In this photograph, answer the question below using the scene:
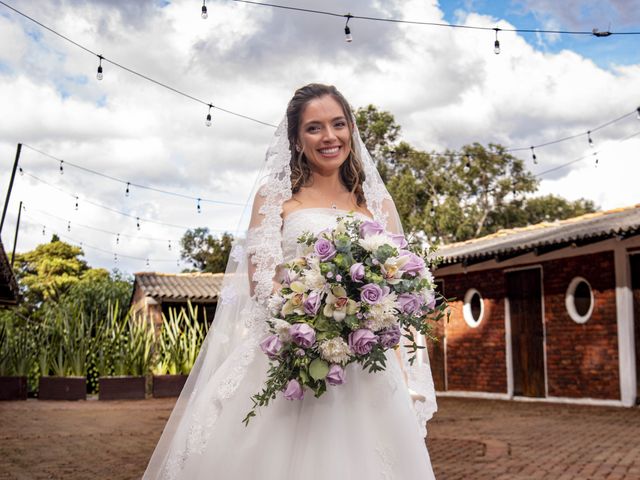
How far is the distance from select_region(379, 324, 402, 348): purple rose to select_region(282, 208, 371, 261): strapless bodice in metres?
0.53

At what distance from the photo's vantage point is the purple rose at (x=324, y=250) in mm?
2590

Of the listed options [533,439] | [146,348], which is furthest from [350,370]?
[146,348]

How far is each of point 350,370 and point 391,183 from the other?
27.5 meters

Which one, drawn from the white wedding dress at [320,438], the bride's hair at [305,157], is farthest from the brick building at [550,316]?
the white wedding dress at [320,438]

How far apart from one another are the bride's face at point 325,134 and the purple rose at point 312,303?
2.52 feet

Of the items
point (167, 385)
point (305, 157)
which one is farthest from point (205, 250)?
point (305, 157)

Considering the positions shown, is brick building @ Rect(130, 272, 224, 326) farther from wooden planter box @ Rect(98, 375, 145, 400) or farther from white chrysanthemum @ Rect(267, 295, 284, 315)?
white chrysanthemum @ Rect(267, 295, 284, 315)

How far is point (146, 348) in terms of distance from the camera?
17.0m

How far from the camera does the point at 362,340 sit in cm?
251

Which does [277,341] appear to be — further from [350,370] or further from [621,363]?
[621,363]

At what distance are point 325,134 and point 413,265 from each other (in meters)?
0.74

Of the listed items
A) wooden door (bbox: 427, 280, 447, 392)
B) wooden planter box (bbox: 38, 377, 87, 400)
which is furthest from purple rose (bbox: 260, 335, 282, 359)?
wooden door (bbox: 427, 280, 447, 392)

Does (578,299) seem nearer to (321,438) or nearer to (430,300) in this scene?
(430,300)

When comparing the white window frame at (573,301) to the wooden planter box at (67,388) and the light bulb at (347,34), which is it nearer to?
the light bulb at (347,34)
